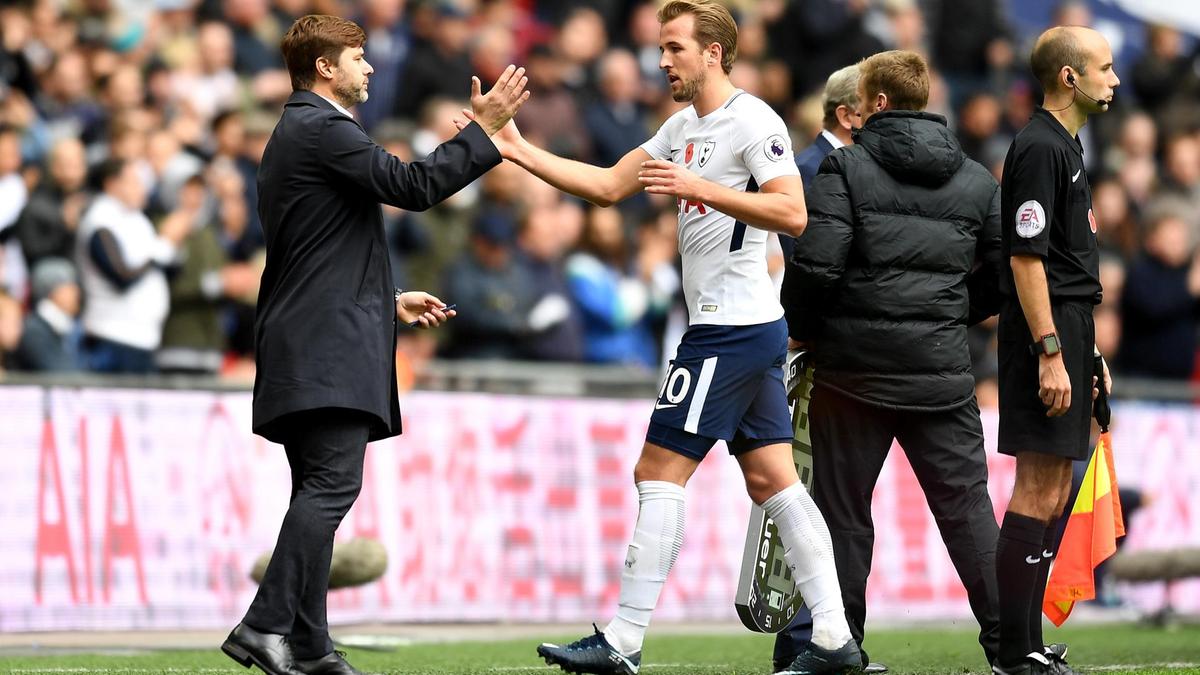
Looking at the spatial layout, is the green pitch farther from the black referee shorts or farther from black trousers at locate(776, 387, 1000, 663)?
the black referee shorts

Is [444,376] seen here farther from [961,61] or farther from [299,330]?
[961,61]

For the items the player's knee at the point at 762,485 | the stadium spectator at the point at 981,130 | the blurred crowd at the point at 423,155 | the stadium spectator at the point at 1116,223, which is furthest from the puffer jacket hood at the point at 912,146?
the stadium spectator at the point at 981,130

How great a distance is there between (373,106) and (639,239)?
2.24 m

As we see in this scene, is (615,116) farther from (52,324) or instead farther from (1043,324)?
(1043,324)

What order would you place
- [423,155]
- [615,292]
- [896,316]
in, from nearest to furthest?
[896,316]
[423,155]
[615,292]

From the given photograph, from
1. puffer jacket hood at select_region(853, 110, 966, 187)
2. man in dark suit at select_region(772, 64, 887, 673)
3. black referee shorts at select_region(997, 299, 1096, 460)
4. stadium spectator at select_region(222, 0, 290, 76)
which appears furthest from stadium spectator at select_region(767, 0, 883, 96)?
black referee shorts at select_region(997, 299, 1096, 460)

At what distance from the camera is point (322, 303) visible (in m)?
7.16

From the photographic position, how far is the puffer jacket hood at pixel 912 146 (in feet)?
26.0

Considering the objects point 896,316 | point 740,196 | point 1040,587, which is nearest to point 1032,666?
point 1040,587

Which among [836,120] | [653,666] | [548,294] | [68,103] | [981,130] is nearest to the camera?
[836,120]

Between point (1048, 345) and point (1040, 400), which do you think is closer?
point (1048, 345)

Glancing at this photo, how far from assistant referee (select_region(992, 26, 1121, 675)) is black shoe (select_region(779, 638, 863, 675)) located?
0.57 metres

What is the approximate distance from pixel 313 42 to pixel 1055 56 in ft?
9.12

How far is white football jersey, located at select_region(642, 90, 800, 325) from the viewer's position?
736 centimetres
